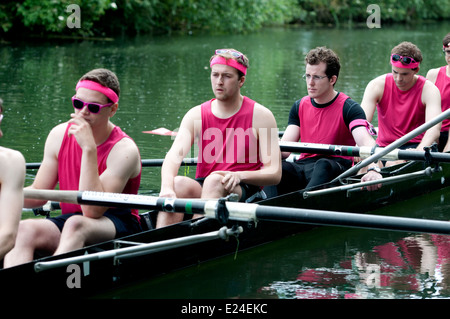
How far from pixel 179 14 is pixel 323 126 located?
22167 mm

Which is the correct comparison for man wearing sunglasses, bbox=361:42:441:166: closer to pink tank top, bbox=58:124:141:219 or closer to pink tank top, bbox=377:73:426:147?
pink tank top, bbox=377:73:426:147

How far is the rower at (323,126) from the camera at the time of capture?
6243mm

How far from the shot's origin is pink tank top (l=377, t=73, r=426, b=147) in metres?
7.43

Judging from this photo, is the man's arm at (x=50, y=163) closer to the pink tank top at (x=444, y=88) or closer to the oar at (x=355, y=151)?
the oar at (x=355, y=151)

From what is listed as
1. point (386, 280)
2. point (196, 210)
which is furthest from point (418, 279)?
point (196, 210)

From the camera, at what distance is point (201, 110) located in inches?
214

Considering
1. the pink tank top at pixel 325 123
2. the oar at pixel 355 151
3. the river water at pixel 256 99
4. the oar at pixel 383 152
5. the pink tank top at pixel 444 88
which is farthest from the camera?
the pink tank top at pixel 444 88

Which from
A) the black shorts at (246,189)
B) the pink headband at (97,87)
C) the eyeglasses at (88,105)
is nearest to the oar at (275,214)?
the eyeglasses at (88,105)

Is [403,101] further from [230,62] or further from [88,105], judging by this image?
[88,105]

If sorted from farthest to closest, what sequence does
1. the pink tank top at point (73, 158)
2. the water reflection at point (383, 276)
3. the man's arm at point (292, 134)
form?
the man's arm at point (292, 134)
the water reflection at point (383, 276)
the pink tank top at point (73, 158)

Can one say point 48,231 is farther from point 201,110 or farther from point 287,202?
point 287,202

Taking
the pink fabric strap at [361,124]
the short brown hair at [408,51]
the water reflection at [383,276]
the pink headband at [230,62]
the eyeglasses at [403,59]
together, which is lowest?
the water reflection at [383,276]

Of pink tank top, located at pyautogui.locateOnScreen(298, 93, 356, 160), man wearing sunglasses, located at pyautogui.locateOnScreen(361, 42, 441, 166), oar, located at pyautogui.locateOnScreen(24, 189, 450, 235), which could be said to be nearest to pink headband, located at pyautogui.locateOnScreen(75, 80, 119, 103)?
oar, located at pyautogui.locateOnScreen(24, 189, 450, 235)

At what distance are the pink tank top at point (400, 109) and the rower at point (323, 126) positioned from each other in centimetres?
110
